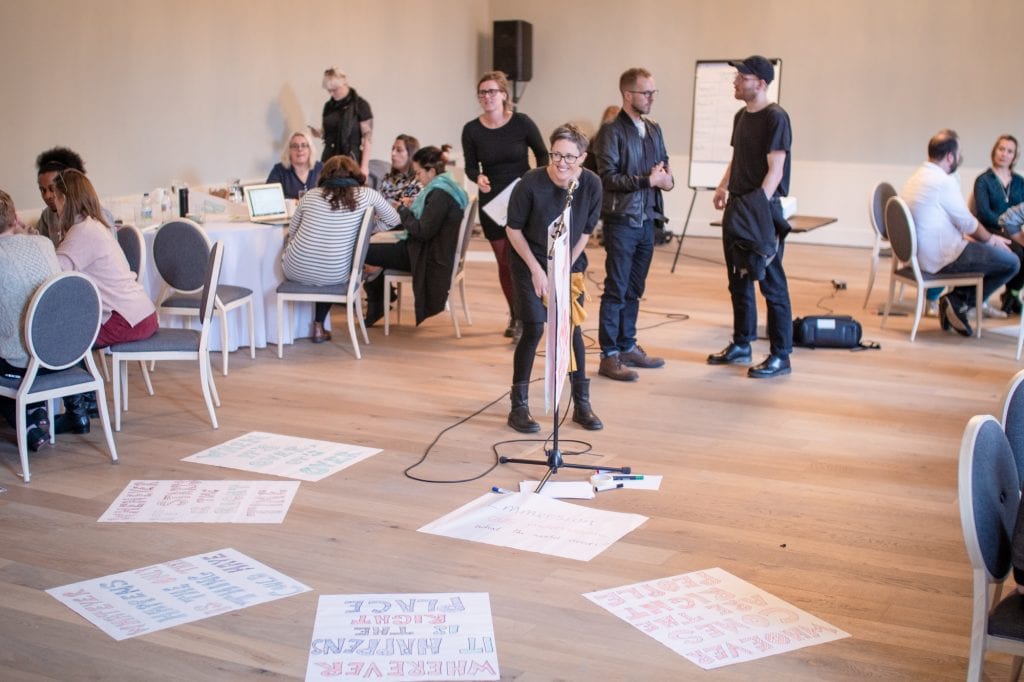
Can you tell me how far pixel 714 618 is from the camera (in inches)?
120

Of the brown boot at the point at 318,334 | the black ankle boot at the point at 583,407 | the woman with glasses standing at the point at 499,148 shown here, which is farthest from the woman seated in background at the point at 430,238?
the black ankle boot at the point at 583,407

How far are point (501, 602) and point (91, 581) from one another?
48.7 inches

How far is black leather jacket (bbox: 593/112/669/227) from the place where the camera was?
5.45 m

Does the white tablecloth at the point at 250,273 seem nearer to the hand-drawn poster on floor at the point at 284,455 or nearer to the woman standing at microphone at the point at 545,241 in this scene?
the hand-drawn poster on floor at the point at 284,455

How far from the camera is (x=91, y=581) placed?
3.24 meters

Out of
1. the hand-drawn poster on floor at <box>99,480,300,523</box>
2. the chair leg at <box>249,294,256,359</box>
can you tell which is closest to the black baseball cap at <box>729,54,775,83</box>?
the chair leg at <box>249,294,256,359</box>

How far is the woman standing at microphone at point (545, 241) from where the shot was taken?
4.31 m

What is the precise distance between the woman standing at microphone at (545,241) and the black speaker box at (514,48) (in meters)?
7.76

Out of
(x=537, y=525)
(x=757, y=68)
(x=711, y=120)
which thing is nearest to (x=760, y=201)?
(x=757, y=68)

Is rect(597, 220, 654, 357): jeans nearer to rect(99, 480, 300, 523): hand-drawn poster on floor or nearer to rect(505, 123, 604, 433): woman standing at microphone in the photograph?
rect(505, 123, 604, 433): woman standing at microphone

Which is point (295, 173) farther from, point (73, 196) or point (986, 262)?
point (986, 262)

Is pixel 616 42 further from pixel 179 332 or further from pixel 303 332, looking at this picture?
pixel 179 332

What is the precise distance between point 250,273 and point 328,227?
0.57 m

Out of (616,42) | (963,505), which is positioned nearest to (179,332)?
(963,505)
